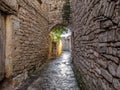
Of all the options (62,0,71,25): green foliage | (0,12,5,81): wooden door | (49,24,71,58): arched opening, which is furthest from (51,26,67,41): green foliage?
(0,12,5,81): wooden door

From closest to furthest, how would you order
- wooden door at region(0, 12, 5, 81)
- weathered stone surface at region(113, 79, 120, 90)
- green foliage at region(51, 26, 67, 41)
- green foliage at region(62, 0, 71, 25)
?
weathered stone surface at region(113, 79, 120, 90)
wooden door at region(0, 12, 5, 81)
green foliage at region(62, 0, 71, 25)
green foliage at region(51, 26, 67, 41)

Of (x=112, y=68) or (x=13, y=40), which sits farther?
(x=13, y=40)

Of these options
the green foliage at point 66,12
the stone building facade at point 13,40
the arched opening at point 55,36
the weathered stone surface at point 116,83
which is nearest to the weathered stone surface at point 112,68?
the weathered stone surface at point 116,83

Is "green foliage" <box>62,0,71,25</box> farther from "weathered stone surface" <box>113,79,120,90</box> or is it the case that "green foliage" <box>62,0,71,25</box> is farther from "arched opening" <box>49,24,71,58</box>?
"weathered stone surface" <box>113,79,120,90</box>

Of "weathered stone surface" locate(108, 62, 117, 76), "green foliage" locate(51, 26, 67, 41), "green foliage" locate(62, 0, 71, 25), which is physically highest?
"green foliage" locate(62, 0, 71, 25)

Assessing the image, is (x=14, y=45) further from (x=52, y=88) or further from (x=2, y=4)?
(x=52, y=88)

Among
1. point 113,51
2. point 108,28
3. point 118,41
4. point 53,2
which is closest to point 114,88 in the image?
point 113,51

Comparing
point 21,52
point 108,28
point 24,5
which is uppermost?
point 24,5

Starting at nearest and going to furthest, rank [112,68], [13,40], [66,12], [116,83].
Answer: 1. [116,83]
2. [112,68]
3. [13,40]
4. [66,12]

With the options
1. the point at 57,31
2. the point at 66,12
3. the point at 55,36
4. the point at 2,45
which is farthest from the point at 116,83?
the point at 55,36

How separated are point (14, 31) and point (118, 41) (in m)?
3.29

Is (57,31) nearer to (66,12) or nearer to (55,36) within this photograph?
(55,36)

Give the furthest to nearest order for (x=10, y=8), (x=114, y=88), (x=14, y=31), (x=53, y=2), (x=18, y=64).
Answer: (x=53, y=2) → (x=18, y=64) → (x=14, y=31) → (x=10, y=8) → (x=114, y=88)

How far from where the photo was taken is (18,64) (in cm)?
465
